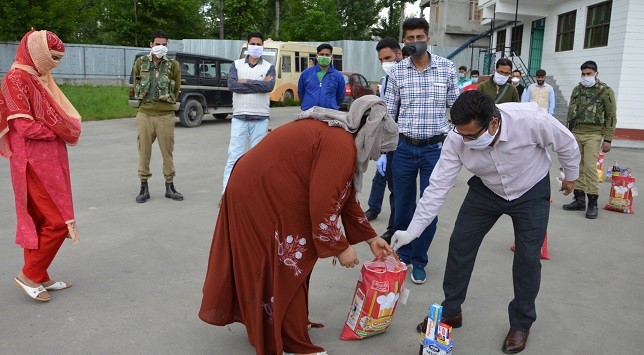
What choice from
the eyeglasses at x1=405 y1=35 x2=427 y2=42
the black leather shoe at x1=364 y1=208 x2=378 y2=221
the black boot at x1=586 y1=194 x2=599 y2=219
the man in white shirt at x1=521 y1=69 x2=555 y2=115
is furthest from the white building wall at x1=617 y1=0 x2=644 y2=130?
the eyeglasses at x1=405 y1=35 x2=427 y2=42

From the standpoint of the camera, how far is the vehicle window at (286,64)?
20953 mm

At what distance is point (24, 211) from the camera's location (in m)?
3.64

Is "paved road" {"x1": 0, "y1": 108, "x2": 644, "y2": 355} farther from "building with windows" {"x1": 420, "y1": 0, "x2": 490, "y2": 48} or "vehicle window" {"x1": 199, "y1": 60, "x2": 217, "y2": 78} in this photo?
"building with windows" {"x1": 420, "y1": 0, "x2": 490, "y2": 48}

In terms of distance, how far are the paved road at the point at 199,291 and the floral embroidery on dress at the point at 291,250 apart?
739mm

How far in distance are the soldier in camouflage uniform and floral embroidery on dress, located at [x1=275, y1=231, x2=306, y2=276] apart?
200 inches

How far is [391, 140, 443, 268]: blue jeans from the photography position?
4.17 metres

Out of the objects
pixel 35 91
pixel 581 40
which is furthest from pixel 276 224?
pixel 581 40

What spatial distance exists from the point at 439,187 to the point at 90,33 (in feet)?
166

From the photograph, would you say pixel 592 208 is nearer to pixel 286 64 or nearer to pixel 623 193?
pixel 623 193

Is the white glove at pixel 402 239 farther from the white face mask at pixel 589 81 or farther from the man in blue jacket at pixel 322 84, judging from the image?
the white face mask at pixel 589 81

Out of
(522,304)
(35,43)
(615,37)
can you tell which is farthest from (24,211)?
(615,37)

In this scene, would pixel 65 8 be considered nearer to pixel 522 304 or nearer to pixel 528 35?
pixel 528 35

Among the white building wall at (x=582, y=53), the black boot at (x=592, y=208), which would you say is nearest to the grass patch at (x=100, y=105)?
the black boot at (x=592, y=208)

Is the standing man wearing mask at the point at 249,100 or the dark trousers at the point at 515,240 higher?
the standing man wearing mask at the point at 249,100
